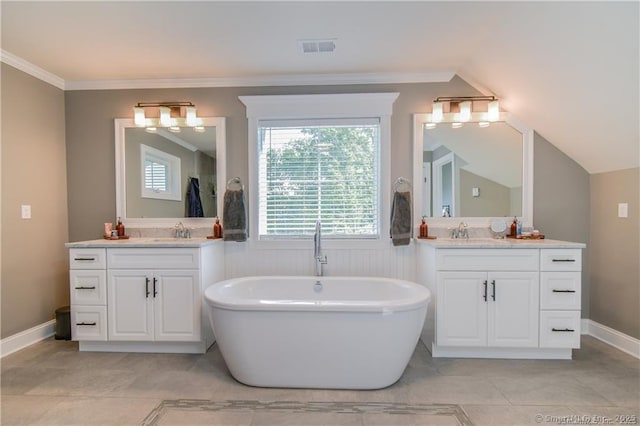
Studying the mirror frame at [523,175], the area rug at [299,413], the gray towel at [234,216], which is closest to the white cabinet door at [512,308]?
the mirror frame at [523,175]

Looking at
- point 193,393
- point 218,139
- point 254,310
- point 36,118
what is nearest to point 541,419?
point 254,310

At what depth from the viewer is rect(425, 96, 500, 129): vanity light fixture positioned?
2.72m

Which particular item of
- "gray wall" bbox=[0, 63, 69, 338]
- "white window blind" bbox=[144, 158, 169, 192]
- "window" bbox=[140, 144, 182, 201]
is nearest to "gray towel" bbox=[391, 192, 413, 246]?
"window" bbox=[140, 144, 182, 201]

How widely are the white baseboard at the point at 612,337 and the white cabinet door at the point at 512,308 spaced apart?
82cm

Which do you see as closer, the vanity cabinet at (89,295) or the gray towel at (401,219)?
the vanity cabinet at (89,295)

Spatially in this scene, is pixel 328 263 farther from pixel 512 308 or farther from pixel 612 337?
pixel 612 337

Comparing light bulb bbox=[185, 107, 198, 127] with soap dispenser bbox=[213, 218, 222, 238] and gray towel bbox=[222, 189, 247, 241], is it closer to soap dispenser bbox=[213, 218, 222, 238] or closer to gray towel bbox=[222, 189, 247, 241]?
gray towel bbox=[222, 189, 247, 241]

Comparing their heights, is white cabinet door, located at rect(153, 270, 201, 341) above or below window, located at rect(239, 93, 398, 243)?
below

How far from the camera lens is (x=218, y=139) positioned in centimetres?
288

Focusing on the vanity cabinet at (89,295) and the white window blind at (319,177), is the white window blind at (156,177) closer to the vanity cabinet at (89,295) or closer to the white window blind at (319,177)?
the vanity cabinet at (89,295)

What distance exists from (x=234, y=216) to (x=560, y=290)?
2.54 m

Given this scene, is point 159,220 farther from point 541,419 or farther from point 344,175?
point 541,419

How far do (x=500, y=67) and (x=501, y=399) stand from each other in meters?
2.27

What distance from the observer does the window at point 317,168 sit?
2.81 meters
